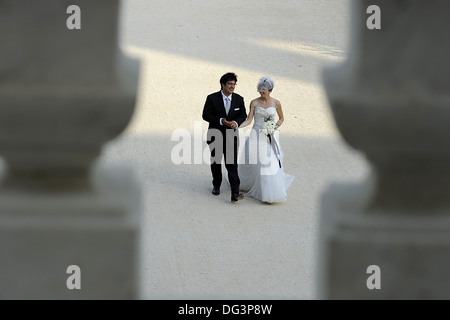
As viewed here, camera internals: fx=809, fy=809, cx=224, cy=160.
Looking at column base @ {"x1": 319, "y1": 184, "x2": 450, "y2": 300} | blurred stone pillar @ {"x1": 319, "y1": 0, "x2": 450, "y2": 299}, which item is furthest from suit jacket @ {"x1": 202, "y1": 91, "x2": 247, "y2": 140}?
column base @ {"x1": 319, "y1": 184, "x2": 450, "y2": 300}

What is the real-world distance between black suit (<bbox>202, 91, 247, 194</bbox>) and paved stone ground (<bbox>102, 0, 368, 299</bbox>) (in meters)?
0.43

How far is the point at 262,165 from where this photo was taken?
1016cm

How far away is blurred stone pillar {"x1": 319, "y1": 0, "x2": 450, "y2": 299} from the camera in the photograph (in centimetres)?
296

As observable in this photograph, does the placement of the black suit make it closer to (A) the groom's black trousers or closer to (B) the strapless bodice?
(A) the groom's black trousers

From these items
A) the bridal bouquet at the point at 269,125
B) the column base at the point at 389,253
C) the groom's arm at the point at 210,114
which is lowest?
the column base at the point at 389,253

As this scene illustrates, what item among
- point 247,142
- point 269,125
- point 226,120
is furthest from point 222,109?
point 247,142

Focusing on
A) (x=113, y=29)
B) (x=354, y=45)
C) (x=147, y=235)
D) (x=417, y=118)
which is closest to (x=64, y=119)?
(x=113, y=29)

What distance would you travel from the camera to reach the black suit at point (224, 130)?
30.9ft

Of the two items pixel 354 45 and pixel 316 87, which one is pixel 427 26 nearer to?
pixel 354 45

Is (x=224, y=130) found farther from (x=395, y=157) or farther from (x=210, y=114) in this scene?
(x=395, y=157)

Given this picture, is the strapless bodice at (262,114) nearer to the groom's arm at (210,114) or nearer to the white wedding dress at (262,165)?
the white wedding dress at (262,165)

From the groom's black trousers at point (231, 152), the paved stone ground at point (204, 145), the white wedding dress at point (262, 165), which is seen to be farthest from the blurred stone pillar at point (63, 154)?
the white wedding dress at point (262, 165)

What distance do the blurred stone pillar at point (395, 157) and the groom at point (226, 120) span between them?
20.1ft
